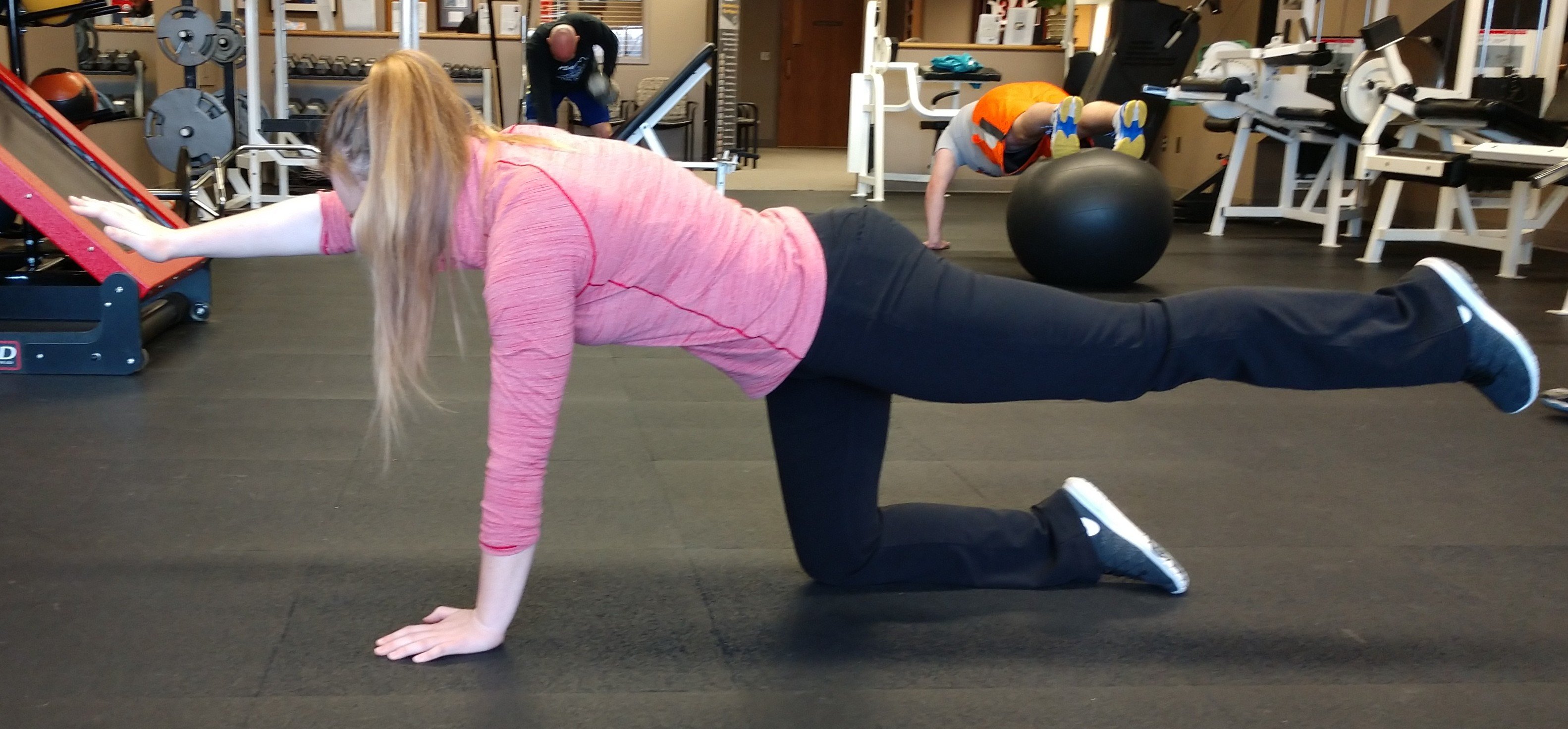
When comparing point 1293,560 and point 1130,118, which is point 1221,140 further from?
point 1293,560

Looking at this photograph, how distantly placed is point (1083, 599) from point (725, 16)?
8325mm

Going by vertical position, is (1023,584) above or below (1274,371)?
below

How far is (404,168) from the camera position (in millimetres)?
1214

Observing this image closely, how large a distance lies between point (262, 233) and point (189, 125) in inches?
190

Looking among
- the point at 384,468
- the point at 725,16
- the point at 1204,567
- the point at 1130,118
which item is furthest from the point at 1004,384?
the point at 725,16

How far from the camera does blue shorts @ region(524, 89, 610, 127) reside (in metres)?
6.33

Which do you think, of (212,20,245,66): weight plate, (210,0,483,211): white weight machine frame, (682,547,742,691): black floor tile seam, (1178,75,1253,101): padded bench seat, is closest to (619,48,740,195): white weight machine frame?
(210,0,483,211): white weight machine frame

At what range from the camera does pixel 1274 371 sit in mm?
1389

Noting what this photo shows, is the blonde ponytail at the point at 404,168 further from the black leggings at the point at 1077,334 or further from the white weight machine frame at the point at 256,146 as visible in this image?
the white weight machine frame at the point at 256,146

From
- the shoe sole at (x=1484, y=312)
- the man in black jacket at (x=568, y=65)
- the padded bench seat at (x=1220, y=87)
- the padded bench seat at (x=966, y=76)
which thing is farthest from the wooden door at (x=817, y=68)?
the shoe sole at (x=1484, y=312)

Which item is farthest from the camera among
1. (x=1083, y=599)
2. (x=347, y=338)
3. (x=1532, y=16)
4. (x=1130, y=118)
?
(x=1532, y=16)

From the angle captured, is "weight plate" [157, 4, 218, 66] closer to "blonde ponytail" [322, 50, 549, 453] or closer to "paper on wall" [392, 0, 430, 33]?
"paper on wall" [392, 0, 430, 33]

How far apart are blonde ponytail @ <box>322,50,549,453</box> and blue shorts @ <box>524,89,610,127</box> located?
5.12 m

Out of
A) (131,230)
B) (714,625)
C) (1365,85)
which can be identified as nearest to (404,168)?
(131,230)
